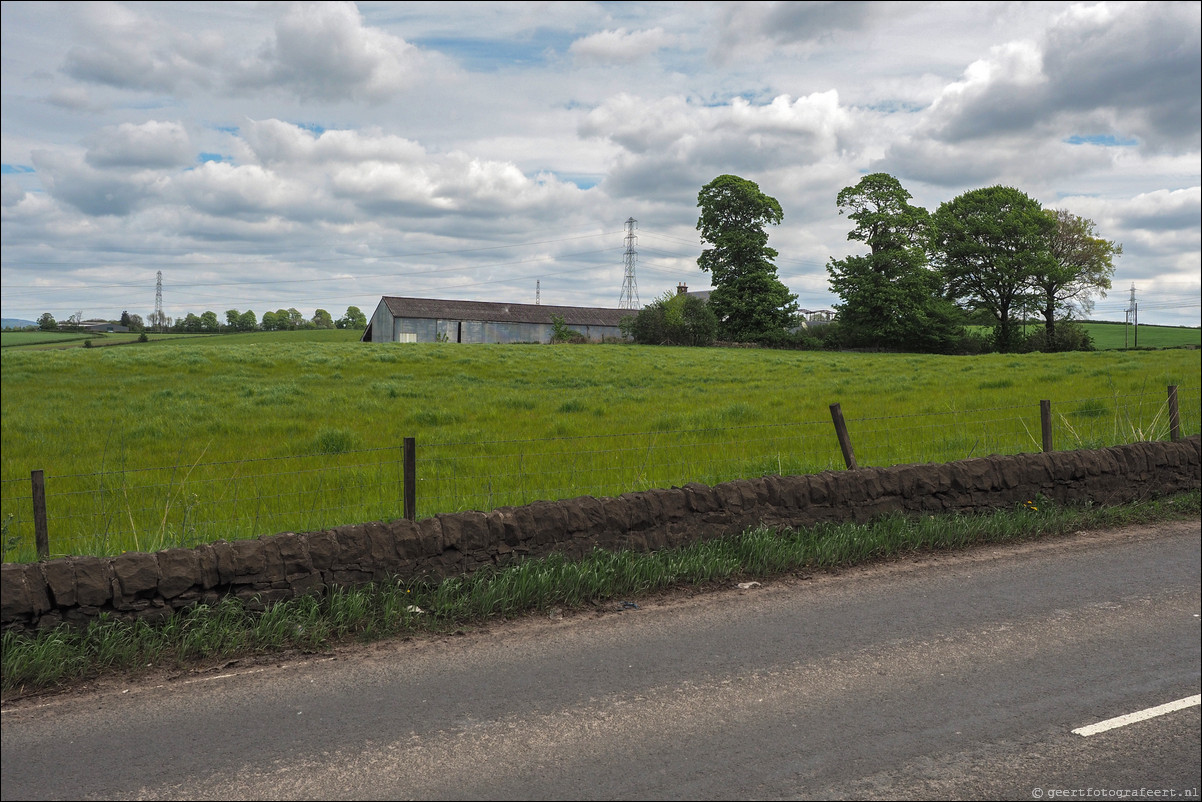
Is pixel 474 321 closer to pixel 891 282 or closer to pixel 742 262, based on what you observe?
pixel 742 262

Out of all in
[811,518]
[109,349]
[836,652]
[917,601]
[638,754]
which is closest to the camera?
[638,754]

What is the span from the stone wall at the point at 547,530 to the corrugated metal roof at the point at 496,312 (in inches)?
1960

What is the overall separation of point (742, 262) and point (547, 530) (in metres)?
56.8

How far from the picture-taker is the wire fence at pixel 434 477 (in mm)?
7398

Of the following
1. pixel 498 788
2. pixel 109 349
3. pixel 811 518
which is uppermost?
pixel 109 349

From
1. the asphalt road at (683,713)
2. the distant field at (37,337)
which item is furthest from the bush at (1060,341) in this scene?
the distant field at (37,337)

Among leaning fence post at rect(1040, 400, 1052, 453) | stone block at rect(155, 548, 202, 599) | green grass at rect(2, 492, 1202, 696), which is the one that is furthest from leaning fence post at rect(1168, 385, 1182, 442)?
stone block at rect(155, 548, 202, 599)

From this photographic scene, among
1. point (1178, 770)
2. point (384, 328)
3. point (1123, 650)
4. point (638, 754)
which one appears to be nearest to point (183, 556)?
point (638, 754)

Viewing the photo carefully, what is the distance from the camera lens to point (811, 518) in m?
7.96

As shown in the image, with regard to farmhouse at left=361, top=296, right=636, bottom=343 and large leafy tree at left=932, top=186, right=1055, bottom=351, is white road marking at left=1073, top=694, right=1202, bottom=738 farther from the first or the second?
large leafy tree at left=932, top=186, right=1055, bottom=351

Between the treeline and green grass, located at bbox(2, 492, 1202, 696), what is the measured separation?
49.2 m

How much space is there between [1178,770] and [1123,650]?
1.54m

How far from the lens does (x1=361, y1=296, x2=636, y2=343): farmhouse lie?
56.4 m

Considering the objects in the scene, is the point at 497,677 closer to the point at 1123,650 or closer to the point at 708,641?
the point at 708,641
